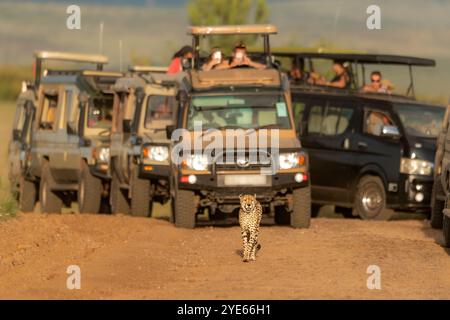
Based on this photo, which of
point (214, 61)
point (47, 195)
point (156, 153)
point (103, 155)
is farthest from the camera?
point (47, 195)

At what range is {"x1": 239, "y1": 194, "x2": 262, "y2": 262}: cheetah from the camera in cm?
1600

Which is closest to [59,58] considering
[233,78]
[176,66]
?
[176,66]

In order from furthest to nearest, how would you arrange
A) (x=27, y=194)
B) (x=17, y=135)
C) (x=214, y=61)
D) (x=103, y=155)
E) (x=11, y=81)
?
(x=11, y=81) → (x=17, y=135) → (x=27, y=194) → (x=103, y=155) → (x=214, y=61)

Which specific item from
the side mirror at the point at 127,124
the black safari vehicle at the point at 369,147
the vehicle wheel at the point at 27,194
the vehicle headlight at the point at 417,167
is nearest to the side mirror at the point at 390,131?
the black safari vehicle at the point at 369,147

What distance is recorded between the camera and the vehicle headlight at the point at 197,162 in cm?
2014

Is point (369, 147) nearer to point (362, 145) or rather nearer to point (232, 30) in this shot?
point (362, 145)

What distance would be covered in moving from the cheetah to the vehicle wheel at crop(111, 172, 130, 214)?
8692 millimetres

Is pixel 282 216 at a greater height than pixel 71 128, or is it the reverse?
pixel 71 128

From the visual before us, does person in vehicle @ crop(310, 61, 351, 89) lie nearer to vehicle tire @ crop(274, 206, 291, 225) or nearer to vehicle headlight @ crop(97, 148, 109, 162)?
vehicle headlight @ crop(97, 148, 109, 162)

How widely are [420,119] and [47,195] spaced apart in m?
6.84

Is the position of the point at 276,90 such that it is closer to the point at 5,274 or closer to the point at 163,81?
the point at 163,81

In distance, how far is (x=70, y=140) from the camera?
2655cm

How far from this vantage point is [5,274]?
1494 cm
